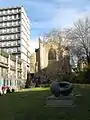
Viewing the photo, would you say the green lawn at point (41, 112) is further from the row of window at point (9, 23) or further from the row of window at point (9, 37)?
the row of window at point (9, 23)

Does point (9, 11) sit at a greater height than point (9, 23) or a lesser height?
greater

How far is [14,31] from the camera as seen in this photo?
11969 centimetres

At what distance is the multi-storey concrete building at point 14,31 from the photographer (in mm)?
117375

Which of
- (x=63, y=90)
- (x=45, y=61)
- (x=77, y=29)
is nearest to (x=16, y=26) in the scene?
(x=45, y=61)

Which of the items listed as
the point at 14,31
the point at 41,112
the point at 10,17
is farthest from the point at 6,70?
the point at 41,112

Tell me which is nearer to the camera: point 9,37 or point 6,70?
point 6,70

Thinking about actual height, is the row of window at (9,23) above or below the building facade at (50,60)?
above

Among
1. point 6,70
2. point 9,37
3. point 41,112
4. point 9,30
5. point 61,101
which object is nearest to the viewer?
point 41,112

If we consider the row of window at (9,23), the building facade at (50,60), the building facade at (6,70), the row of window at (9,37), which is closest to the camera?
the building facade at (6,70)

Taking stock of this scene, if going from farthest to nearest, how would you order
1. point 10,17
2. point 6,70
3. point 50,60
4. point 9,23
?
point 10,17, point 9,23, point 50,60, point 6,70

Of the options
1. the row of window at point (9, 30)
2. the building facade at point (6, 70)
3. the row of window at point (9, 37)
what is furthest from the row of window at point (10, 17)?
the building facade at point (6, 70)

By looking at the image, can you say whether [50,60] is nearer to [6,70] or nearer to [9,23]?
[9,23]

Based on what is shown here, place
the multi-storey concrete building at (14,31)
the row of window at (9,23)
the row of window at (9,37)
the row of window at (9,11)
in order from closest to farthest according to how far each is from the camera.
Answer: the multi-storey concrete building at (14,31) < the row of window at (9,37) < the row of window at (9,23) < the row of window at (9,11)

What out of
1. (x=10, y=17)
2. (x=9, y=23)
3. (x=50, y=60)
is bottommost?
(x=50, y=60)
